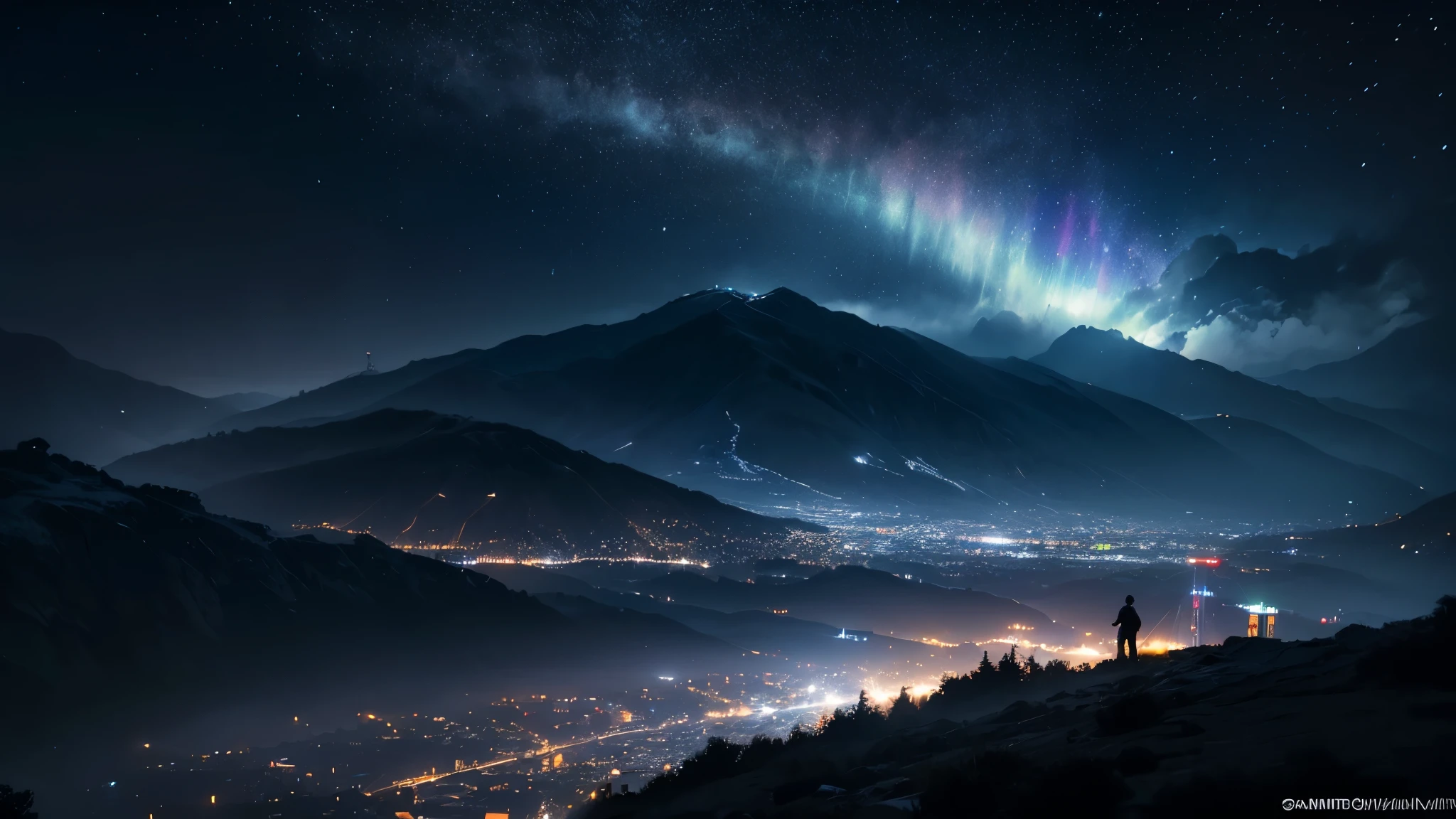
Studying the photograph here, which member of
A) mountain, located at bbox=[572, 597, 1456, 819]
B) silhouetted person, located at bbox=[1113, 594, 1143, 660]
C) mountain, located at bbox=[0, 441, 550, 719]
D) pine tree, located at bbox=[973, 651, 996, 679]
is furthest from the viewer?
mountain, located at bbox=[0, 441, 550, 719]

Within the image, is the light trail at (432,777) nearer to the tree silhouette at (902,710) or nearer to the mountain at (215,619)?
the mountain at (215,619)

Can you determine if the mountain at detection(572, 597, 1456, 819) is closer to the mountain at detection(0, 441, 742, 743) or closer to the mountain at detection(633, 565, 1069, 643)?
the mountain at detection(0, 441, 742, 743)

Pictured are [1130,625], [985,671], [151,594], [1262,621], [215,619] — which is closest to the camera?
[1130,625]

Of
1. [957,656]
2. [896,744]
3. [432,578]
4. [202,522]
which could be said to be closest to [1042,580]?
[957,656]

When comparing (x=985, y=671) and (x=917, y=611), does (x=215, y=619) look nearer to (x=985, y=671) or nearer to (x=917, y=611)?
(x=917, y=611)

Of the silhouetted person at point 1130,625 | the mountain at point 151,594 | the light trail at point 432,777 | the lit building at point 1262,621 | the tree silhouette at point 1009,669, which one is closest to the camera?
the silhouetted person at point 1130,625

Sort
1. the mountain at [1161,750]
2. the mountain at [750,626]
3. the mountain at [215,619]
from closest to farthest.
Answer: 1. the mountain at [1161,750]
2. the mountain at [215,619]
3. the mountain at [750,626]

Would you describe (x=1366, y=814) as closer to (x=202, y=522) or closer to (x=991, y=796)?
(x=991, y=796)

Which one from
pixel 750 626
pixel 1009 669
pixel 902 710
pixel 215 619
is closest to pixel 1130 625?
pixel 1009 669

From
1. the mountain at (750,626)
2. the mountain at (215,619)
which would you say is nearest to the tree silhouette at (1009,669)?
the mountain at (215,619)

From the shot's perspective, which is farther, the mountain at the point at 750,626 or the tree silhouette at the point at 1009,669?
the mountain at the point at 750,626

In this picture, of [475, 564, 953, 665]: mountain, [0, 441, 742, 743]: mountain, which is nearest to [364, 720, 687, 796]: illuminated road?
[0, 441, 742, 743]: mountain
